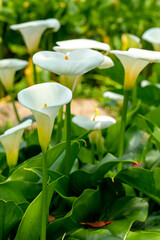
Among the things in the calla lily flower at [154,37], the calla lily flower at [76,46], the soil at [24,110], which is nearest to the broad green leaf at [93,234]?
the calla lily flower at [76,46]

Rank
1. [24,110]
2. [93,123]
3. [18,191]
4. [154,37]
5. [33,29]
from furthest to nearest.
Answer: [24,110] < [154,37] < [33,29] < [93,123] < [18,191]

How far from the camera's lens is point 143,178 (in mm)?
806

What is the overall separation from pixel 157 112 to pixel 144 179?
14.5 inches

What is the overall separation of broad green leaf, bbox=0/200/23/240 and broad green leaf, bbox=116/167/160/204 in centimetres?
25

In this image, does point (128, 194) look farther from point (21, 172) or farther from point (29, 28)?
point (29, 28)

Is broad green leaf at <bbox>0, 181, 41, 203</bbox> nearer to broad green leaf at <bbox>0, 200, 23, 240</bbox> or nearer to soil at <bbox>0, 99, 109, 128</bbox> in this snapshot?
broad green leaf at <bbox>0, 200, 23, 240</bbox>

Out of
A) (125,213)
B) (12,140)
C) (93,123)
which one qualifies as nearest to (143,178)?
(125,213)

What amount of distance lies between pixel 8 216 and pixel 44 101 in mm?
246

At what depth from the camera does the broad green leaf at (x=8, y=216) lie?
2.20 feet

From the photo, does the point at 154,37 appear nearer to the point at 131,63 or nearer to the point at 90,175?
the point at 131,63

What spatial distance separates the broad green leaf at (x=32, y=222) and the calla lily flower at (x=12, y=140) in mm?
150

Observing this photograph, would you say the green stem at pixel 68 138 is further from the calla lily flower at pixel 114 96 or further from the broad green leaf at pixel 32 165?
the calla lily flower at pixel 114 96

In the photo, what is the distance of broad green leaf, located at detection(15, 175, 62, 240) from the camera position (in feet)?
2.20

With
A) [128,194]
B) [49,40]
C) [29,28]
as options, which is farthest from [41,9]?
[128,194]
